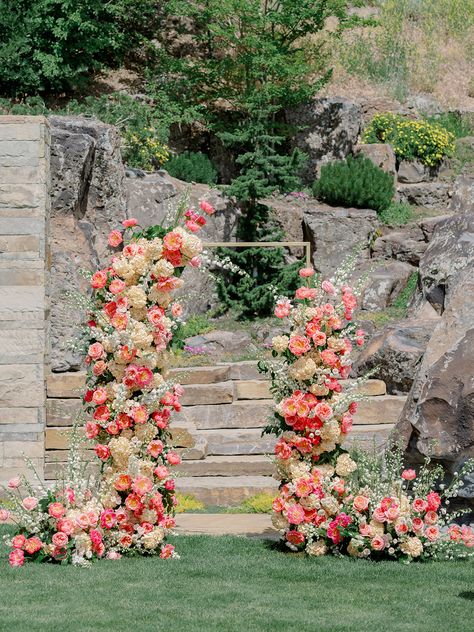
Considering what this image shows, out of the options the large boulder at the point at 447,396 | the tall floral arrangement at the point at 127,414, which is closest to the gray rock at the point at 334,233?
the large boulder at the point at 447,396

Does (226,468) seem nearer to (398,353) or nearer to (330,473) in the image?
(398,353)

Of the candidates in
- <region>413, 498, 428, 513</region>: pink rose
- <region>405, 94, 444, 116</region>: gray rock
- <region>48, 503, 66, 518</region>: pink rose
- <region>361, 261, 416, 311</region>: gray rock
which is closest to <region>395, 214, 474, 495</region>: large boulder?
<region>413, 498, 428, 513</region>: pink rose

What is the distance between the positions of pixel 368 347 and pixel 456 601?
6.42 m

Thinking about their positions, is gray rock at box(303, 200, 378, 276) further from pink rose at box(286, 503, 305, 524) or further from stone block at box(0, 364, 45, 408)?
pink rose at box(286, 503, 305, 524)

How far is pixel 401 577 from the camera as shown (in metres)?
6.44

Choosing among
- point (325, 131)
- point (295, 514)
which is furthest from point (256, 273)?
point (295, 514)

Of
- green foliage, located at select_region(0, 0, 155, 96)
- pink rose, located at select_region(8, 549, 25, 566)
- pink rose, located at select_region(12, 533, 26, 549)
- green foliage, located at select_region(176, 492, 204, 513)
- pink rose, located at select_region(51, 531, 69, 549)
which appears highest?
green foliage, located at select_region(0, 0, 155, 96)

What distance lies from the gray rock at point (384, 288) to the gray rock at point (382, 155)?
332 cm

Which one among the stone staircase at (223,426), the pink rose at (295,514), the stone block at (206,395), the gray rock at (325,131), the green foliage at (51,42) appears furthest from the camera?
the gray rock at (325,131)

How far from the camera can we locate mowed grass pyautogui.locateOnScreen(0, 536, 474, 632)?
5320mm

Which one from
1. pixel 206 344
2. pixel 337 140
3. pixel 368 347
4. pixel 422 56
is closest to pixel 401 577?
pixel 368 347

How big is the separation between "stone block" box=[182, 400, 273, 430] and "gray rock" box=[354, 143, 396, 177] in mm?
8262

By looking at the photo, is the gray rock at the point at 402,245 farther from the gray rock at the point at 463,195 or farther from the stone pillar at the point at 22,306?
the stone pillar at the point at 22,306

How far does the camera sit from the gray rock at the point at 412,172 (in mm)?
18859
